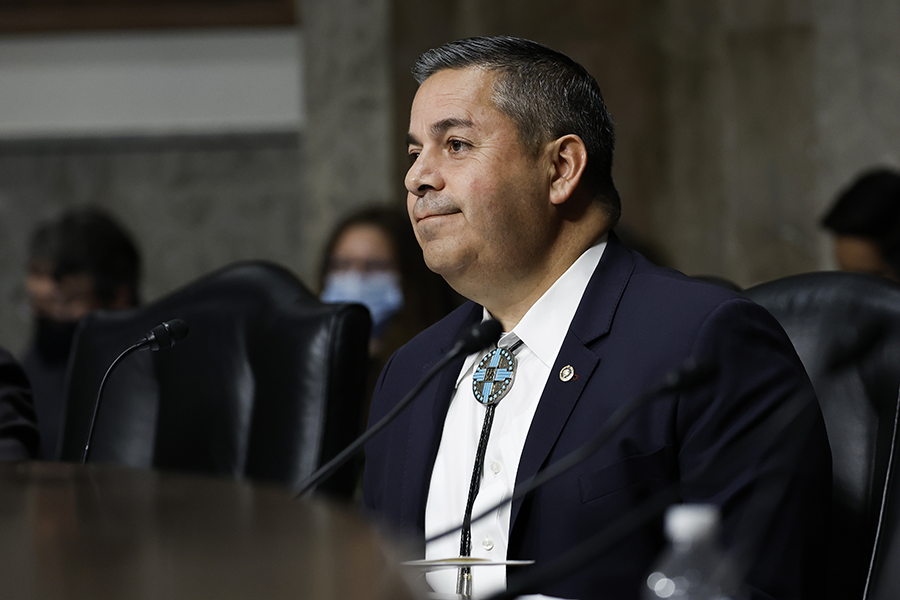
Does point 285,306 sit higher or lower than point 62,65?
lower

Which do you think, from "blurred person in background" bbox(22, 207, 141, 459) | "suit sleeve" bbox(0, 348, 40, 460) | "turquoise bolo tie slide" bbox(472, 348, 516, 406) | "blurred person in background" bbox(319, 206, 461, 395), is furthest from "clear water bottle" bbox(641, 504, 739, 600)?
"blurred person in background" bbox(22, 207, 141, 459)

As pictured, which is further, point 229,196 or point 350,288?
point 229,196

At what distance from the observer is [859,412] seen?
1368mm

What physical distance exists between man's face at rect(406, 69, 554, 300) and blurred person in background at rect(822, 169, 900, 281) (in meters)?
1.98

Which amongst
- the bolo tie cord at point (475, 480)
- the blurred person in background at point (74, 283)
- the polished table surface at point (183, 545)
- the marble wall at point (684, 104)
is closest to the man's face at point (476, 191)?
the bolo tie cord at point (475, 480)

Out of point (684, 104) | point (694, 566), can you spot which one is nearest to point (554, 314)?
point (694, 566)

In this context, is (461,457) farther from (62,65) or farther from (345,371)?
(62,65)

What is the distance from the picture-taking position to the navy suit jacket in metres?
1.25

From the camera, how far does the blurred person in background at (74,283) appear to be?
3088mm

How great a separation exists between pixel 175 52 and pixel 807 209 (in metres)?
3.19

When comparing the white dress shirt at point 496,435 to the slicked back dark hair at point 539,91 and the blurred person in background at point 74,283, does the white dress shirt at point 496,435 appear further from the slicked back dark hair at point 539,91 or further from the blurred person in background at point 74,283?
the blurred person in background at point 74,283

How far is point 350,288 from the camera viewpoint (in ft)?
10.0

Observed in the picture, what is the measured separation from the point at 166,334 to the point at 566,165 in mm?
650

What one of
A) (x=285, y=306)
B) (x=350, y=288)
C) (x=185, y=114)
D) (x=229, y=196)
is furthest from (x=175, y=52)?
(x=285, y=306)
